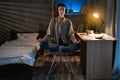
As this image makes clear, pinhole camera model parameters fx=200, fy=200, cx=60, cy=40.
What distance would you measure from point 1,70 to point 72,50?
136cm

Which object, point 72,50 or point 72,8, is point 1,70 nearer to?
point 72,50

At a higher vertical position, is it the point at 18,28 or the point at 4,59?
the point at 18,28

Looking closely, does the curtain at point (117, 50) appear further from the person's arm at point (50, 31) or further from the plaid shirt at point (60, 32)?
the person's arm at point (50, 31)

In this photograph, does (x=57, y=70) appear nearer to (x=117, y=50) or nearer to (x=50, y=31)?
(x=50, y=31)

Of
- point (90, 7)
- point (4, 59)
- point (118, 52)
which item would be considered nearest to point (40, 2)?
point (90, 7)

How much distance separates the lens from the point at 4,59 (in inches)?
146

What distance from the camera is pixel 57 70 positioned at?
171 inches

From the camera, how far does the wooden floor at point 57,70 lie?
12.8 feet

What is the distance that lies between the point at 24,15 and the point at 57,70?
2.38 meters

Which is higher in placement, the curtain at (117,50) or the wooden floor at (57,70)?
the curtain at (117,50)

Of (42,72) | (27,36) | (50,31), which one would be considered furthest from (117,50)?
(27,36)

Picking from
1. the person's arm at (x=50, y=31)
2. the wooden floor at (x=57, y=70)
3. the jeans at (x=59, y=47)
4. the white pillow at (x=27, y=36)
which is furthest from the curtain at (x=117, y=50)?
the white pillow at (x=27, y=36)

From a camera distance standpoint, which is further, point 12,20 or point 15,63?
point 12,20

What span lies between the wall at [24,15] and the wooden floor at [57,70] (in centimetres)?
117
